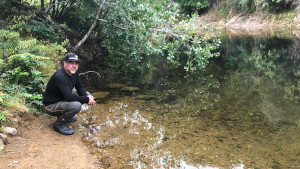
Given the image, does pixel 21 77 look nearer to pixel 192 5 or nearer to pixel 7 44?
pixel 7 44

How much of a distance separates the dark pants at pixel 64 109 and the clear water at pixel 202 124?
723 millimetres

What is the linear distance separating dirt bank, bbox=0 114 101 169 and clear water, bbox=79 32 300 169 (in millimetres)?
354

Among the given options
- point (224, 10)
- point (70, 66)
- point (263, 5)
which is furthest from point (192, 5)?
point (70, 66)

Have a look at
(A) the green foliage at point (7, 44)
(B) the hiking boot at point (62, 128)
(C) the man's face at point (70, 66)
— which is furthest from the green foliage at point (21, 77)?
(C) the man's face at point (70, 66)

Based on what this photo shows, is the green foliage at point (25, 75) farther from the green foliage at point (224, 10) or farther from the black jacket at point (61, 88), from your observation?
the green foliage at point (224, 10)

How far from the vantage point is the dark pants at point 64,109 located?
5.31m

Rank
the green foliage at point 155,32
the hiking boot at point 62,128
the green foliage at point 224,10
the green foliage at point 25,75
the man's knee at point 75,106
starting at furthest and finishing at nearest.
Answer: the green foliage at point 224,10, the green foliage at point 155,32, the green foliage at point 25,75, the hiking boot at point 62,128, the man's knee at point 75,106

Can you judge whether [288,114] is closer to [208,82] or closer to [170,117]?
[170,117]

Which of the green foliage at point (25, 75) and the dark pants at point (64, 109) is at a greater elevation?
the green foliage at point (25, 75)

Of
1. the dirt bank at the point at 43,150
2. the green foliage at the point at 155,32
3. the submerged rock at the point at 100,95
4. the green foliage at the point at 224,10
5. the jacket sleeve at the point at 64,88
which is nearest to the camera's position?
the dirt bank at the point at 43,150

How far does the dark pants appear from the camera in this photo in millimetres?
5312

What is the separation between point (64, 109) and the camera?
5.37 meters

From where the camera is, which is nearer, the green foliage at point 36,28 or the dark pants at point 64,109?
the dark pants at point 64,109

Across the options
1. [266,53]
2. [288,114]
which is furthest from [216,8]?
[288,114]
